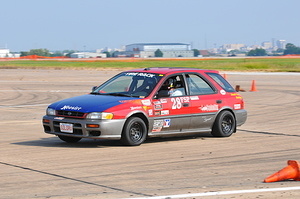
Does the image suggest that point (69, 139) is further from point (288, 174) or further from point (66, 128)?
point (288, 174)

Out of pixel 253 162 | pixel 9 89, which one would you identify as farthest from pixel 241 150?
pixel 9 89

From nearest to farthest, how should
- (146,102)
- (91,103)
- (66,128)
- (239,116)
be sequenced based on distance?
(66,128) < (91,103) < (146,102) < (239,116)

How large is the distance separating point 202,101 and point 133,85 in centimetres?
139

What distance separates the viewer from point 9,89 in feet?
90.9

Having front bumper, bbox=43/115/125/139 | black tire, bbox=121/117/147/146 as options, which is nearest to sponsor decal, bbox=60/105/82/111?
front bumper, bbox=43/115/125/139

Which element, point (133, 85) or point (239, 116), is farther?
point (239, 116)

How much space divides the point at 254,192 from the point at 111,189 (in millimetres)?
1627

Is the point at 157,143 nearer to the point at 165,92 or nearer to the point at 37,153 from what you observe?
the point at 165,92

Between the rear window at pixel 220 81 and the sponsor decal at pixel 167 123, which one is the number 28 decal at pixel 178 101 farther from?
the rear window at pixel 220 81

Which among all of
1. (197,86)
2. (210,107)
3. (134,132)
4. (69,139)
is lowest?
(69,139)

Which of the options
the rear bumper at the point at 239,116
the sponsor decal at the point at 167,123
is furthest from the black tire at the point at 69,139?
the rear bumper at the point at 239,116

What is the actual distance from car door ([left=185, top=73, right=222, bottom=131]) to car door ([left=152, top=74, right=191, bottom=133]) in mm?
151

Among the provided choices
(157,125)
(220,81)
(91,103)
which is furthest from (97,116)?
(220,81)

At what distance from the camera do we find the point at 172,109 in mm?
11500
